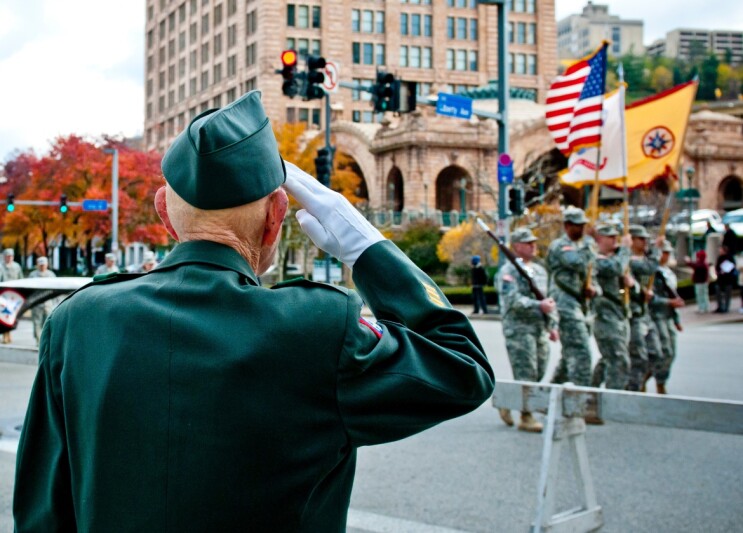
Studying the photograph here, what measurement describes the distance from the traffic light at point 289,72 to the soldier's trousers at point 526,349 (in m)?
10.3

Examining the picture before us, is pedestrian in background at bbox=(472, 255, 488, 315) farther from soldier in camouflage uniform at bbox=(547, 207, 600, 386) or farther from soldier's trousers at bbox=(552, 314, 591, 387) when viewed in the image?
soldier's trousers at bbox=(552, 314, 591, 387)

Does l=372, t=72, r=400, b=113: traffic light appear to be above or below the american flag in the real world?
above

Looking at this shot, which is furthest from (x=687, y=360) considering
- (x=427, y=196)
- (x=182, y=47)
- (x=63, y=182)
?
(x=182, y=47)

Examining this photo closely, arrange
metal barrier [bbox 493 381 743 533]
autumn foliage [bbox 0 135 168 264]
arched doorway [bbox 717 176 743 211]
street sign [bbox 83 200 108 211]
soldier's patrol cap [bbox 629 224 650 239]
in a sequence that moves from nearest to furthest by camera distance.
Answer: metal barrier [bbox 493 381 743 533] → soldier's patrol cap [bbox 629 224 650 239] → street sign [bbox 83 200 108 211] → autumn foliage [bbox 0 135 168 264] → arched doorway [bbox 717 176 743 211]

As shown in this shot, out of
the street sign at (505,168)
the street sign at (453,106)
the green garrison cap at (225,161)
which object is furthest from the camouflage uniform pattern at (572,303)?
the street sign at (505,168)

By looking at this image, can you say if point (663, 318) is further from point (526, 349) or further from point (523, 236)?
point (526, 349)

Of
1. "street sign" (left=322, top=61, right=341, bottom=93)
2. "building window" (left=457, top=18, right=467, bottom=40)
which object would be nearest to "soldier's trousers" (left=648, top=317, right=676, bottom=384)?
"street sign" (left=322, top=61, right=341, bottom=93)

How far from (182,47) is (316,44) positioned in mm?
23904

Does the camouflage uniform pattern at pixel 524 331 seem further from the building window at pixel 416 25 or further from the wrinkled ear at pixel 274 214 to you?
the building window at pixel 416 25

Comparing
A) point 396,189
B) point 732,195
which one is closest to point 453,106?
point 396,189

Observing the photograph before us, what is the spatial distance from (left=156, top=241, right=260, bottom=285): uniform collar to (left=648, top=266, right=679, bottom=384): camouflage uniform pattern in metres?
9.66

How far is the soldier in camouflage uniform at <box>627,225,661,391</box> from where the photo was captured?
10.7 m

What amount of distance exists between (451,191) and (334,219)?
2702 inches

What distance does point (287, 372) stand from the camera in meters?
1.76
